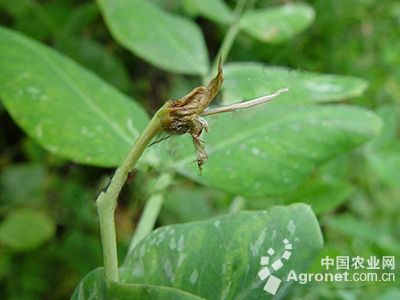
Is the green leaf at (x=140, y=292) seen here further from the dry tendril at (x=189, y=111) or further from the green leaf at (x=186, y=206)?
the green leaf at (x=186, y=206)

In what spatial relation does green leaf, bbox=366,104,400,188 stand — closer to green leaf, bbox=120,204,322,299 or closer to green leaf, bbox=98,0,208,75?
green leaf, bbox=98,0,208,75

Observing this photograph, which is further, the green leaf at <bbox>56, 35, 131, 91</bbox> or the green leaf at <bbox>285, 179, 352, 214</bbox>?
the green leaf at <bbox>56, 35, 131, 91</bbox>

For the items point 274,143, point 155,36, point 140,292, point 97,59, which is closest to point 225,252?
point 140,292

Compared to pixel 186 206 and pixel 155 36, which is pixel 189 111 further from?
pixel 186 206

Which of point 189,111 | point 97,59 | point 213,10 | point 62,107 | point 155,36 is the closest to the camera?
point 189,111

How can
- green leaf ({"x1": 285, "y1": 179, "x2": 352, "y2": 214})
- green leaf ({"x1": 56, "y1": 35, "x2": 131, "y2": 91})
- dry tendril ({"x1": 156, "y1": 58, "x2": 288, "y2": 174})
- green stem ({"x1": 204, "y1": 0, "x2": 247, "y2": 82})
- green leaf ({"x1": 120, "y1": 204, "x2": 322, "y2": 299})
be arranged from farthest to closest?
green leaf ({"x1": 56, "y1": 35, "x2": 131, "y2": 91}) → green stem ({"x1": 204, "y1": 0, "x2": 247, "y2": 82}) → green leaf ({"x1": 285, "y1": 179, "x2": 352, "y2": 214}) → green leaf ({"x1": 120, "y1": 204, "x2": 322, "y2": 299}) → dry tendril ({"x1": 156, "y1": 58, "x2": 288, "y2": 174})

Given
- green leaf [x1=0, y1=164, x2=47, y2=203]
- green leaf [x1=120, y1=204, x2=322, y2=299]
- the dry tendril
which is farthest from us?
green leaf [x1=0, y1=164, x2=47, y2=203]

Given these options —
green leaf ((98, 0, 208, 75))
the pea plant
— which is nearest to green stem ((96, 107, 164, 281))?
the pea plant
